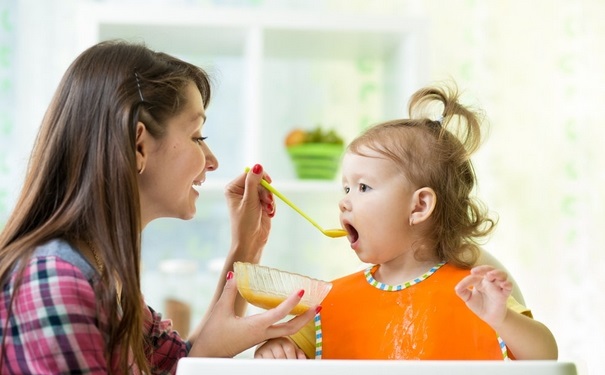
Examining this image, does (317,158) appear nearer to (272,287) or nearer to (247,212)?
(247,212)

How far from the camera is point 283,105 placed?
282 centimetres

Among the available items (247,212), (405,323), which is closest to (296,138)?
(247,212)

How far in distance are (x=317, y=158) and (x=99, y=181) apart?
1383 mm

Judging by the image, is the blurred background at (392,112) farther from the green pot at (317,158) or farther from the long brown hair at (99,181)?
the long brown hair at (99,181)

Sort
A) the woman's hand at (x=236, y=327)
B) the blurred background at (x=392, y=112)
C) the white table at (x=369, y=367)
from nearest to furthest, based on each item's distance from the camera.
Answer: the white table at (x=369, y=367), the woman's hand at (x=236, y=327), the blurred background at (x=392, y=112)

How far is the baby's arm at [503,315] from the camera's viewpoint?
41.3 inches

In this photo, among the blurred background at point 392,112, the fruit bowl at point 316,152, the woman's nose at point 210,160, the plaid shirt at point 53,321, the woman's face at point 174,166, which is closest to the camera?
the plaid shirt at point 53,321

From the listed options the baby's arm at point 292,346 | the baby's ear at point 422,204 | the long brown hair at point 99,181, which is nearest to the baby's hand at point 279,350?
the baby's arm at point 292,346

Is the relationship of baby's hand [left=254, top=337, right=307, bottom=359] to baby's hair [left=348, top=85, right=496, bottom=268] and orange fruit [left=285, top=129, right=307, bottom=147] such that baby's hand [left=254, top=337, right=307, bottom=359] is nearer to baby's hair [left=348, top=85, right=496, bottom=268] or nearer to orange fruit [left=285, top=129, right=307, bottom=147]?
baby's hair [left=348, top=85, right=496, bottom=268]

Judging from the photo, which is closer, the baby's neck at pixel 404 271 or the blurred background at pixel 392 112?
the baby's neck at pixel 404 271

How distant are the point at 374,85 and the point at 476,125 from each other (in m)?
1.44

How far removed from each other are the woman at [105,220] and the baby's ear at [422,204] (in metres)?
0.25

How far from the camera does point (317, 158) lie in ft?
8.18

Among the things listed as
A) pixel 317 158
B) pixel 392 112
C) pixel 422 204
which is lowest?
pixel 317 158
